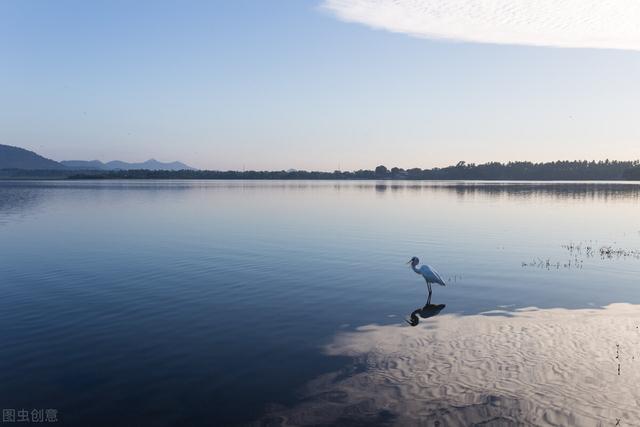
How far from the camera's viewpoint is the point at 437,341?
1430cm

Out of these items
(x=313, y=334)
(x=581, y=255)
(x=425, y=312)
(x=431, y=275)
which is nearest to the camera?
(x=313, y=334)

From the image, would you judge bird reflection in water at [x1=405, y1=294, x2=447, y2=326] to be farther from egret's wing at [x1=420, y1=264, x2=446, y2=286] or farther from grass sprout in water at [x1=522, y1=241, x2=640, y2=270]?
grass sprout in water at [x1=522, y1=241, x2=640, y2=270]

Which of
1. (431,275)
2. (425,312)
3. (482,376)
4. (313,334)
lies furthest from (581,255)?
(313,334)

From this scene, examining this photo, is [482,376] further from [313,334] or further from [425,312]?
[425,312]

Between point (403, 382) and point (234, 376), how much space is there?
4.33 metres

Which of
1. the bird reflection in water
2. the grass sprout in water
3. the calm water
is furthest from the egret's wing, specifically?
the grass sprout in water

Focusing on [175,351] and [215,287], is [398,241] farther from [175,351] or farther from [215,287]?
[175,351]

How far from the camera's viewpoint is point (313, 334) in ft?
49.2

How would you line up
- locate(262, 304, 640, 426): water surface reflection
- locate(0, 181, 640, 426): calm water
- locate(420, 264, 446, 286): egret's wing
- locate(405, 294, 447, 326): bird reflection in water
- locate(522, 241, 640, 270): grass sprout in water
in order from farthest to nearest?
locate(522, 241, 640, 270): grass sprout in water → locate(420, 264, 446, 286): egret's wing → locate(405, 294, 447, 326): bird reflection in water → locate(0, 181, 640, 426): calm water → locate(262, 304, 640, 426): water surface reflection

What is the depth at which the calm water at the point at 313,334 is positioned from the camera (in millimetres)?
10391

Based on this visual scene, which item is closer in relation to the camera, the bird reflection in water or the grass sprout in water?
the bird reflection in water

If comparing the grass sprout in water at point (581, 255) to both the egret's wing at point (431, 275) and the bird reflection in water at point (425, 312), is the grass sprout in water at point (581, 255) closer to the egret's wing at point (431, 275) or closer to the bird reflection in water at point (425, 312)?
the egret's wing at point (431, 275)

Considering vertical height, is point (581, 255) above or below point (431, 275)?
below

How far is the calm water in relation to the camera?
10391 mm
